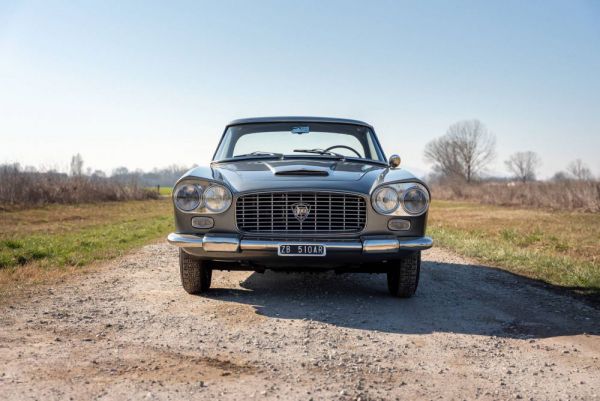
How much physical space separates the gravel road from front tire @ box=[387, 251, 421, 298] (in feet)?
0.42

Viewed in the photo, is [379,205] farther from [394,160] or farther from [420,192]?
[394,160]

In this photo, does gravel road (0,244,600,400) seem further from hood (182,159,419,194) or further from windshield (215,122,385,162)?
windshield (215,122,385,162)

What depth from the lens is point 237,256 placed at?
432 cm

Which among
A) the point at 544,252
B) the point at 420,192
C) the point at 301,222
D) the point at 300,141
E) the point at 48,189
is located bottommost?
the point at 544,252

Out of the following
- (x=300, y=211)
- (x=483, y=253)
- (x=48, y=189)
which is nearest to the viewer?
(x=300, y=211)

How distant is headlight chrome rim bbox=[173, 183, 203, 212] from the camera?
447cm

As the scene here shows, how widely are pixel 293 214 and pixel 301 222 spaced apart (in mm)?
94

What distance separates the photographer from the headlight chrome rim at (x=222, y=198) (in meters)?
4.41

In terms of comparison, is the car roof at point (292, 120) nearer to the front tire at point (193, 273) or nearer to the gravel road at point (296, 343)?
the gravel road at point (296, 343)

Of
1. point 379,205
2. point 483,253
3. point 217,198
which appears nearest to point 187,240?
point 217,198

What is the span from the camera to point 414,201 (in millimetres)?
4504

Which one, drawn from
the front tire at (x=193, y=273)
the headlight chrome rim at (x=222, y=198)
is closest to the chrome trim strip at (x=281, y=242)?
the headlight chrome rim at (x=222, y=198)

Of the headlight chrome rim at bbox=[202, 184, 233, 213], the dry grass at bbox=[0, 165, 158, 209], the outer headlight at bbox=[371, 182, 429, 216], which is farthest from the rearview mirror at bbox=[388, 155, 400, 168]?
the dry grass at bbox=[0, 165, 158, 209]

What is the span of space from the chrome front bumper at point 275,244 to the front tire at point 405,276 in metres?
0.23
